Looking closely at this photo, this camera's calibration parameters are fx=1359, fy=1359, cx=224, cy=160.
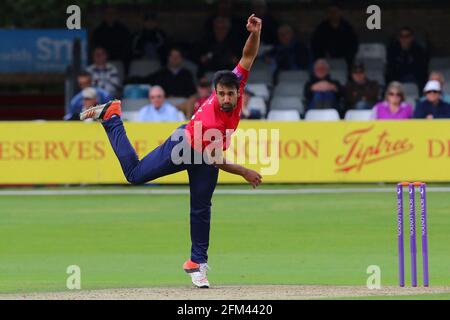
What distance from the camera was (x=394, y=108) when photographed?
22.8m

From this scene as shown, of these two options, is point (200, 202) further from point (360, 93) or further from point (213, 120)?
point (360, 93)

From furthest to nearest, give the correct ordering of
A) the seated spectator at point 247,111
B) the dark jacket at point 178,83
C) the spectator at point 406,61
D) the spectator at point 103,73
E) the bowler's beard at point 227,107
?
1. the spectator at point 406,61
2. the spectator at point 103,73
3. the dark jacket at point 178,83
4. the seated spectator at point 247,111
5. the bowler's beard at point 227,107

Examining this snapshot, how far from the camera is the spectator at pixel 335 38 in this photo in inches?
1054

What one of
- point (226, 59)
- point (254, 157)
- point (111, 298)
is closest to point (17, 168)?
point (254, 157)

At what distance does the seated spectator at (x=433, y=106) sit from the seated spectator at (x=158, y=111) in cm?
408

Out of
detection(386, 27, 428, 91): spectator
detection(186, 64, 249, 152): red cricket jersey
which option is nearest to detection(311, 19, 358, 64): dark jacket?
detection(386, 27, 428, 91): spectator

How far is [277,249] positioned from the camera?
51.1ft

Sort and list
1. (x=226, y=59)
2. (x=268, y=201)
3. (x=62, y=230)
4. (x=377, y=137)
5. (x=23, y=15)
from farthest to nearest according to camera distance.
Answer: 1. (x=23, y=15)
2. (x=226, y=59)
3. (x=377, y=137)
4. (x=268, y=201)
5. (x=62, y=230)

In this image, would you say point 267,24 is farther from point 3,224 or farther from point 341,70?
point 3,224

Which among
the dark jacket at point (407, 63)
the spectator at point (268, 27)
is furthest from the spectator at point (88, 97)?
the dark jacket at point (407, 63)

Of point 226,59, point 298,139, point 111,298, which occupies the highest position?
point 226,59

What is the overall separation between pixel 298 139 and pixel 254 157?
1089 millimetres

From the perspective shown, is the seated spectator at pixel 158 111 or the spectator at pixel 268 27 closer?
the seated spectator at pixel 158 111

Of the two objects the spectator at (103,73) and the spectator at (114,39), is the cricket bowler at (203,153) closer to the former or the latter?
the spectator at (103,73)
